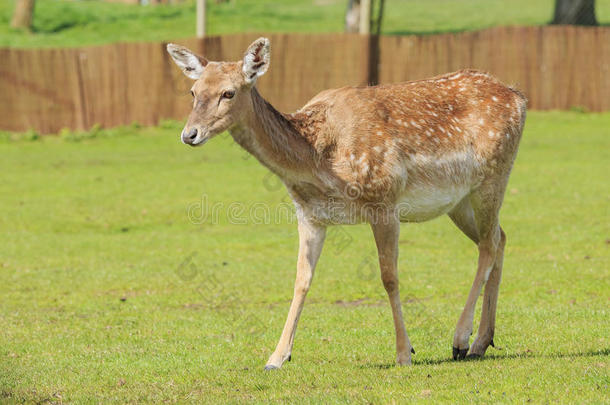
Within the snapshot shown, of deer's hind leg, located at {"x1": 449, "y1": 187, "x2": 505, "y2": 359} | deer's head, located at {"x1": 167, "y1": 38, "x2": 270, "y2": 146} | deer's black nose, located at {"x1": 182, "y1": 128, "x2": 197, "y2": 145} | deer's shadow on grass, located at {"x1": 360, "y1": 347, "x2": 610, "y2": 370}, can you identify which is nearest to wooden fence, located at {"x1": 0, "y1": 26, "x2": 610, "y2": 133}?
deer's hind leg, located at {"x1": 449, "y1": 187, "x2": 505, "y2": 359}

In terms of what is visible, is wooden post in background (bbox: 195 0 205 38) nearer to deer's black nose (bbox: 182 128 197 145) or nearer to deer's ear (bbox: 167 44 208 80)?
deer's ear (bbox: 167 44 208 80)

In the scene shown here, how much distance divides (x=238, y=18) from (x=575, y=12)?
17297 millimetres

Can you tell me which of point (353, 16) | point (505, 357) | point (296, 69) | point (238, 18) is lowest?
point (238, 18)

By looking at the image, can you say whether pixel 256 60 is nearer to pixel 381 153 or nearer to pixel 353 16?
pixel 381 153

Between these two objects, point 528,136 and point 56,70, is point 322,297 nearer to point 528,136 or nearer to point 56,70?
point 528,136

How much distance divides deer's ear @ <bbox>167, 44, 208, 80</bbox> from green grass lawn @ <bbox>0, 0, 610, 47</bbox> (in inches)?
1169

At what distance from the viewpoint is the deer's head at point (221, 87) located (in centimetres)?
706

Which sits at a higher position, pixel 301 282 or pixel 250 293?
pixel 301 282

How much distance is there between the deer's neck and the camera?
7.52 metres

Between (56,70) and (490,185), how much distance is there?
2086 centimetres

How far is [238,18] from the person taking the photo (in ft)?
139

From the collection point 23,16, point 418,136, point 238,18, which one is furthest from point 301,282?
point 238,18

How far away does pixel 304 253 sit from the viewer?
316 inches

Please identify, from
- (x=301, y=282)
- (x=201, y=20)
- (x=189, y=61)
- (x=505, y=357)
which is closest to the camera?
(x=189, y=61)
